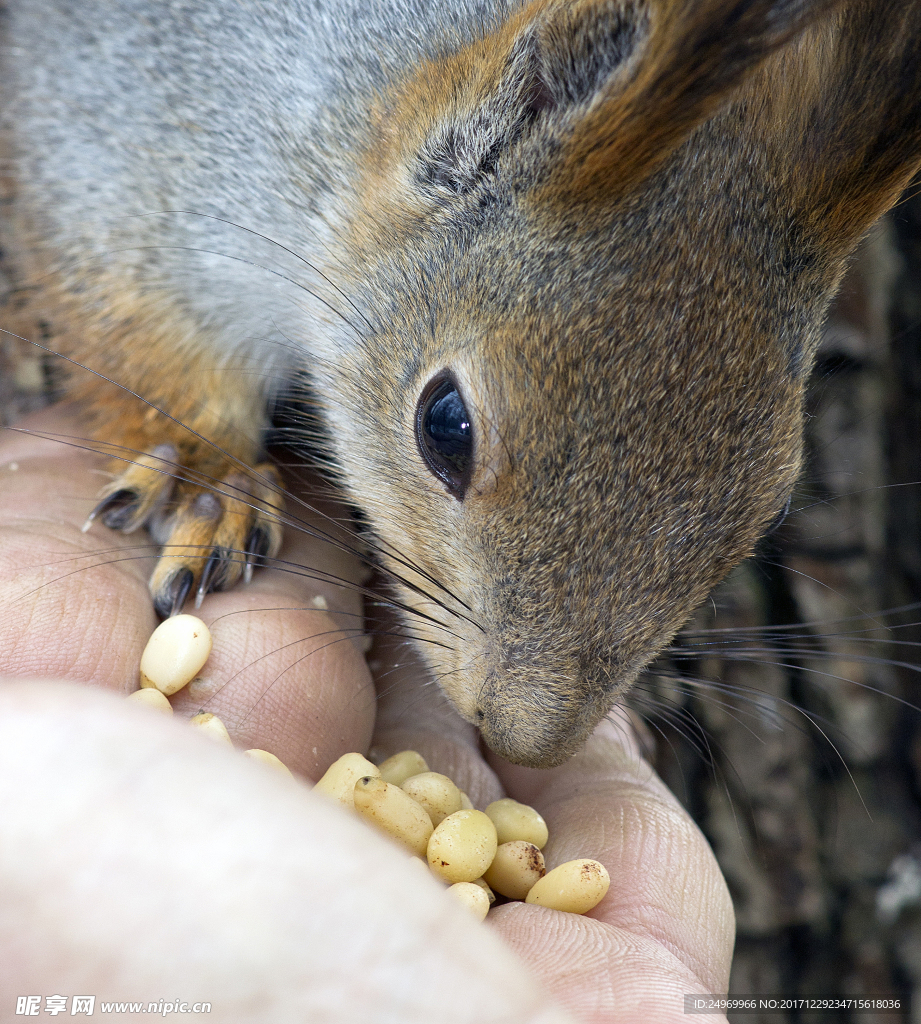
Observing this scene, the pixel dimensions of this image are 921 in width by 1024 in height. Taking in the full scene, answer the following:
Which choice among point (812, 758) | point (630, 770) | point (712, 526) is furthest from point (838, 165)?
point (812, 758)

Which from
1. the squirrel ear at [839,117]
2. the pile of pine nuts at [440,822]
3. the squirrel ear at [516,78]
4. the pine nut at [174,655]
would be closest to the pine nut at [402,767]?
the pile of pine nuts at [440,822]

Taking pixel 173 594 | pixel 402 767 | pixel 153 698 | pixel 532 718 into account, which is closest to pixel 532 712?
pixel 532 718

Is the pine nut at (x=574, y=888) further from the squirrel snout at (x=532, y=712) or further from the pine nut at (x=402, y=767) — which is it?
the pine nut at (x=402, y=767)

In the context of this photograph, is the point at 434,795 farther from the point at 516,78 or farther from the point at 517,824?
the point at 516,78

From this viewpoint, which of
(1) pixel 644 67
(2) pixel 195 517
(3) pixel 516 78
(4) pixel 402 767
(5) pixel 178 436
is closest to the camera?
(1) pixel 644 67

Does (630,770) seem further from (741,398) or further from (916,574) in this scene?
(916,574)
